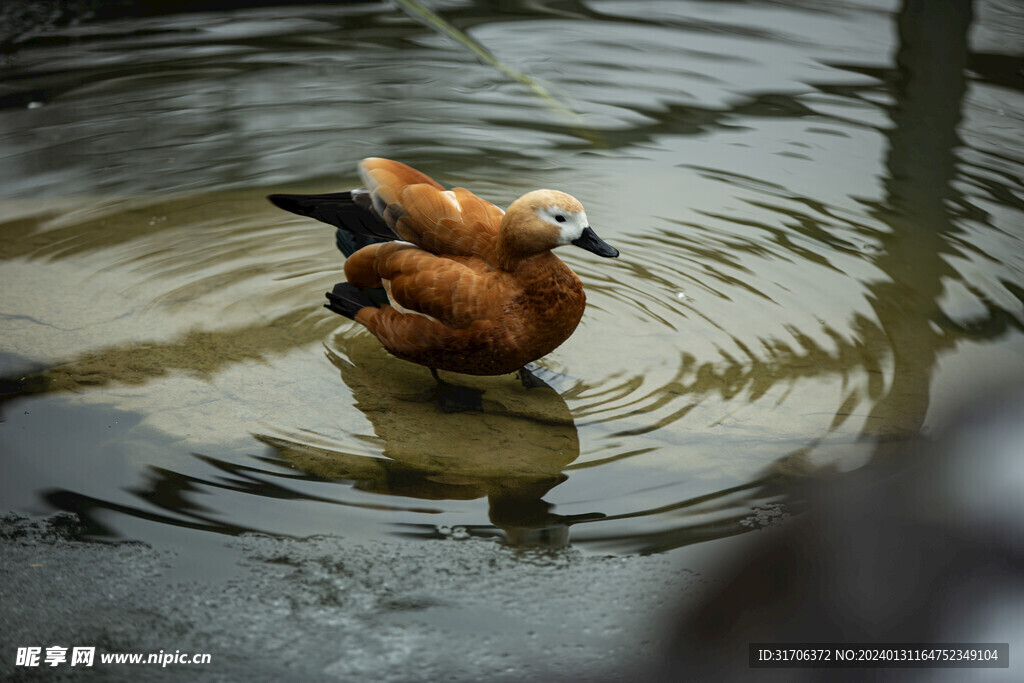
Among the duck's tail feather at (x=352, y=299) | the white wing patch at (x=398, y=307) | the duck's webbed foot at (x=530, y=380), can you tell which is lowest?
the duck's webbed foot at (x=530, y=380)

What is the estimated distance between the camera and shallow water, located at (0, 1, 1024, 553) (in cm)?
324

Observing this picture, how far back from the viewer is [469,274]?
3.54 m

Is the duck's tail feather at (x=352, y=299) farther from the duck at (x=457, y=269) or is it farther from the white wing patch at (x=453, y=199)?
the white wing patch at (x=453, y=199)

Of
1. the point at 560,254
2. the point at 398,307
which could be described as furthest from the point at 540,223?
the point at 560,254

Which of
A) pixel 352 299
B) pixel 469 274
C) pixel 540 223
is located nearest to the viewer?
pixel 540 223

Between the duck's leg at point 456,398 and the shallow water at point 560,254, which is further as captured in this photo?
the duck's leg at point 456,398

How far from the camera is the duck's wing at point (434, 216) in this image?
3676mm

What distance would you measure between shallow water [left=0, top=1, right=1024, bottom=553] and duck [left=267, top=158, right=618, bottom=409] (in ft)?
0.92

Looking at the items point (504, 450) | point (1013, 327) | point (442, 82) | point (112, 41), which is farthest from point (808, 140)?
point (112, 41)

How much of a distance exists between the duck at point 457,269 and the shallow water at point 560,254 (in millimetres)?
280

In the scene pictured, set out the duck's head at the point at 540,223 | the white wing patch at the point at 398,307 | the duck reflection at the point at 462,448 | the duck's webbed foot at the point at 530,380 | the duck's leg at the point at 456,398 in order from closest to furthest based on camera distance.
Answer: the duck reflection at the point at 462,448 → the duck's head at the point at 540,223 → the white wing patch at the point at 398,307 → the duck's leg at the point at 456,398 → the duck's webbed foot at the point at 530,380

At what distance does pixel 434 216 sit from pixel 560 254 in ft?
4.37

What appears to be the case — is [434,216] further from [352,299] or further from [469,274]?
[352,299]

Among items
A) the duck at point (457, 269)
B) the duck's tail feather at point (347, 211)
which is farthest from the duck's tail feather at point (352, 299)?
the duck's tail feather at point (347, 211)
